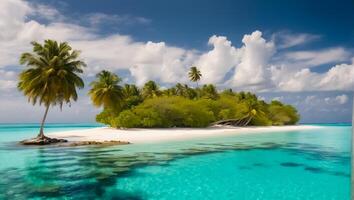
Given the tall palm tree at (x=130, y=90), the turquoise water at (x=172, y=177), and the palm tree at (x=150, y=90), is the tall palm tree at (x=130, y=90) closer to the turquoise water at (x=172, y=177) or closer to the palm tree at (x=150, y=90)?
the palm tree at (x=150, y=90)

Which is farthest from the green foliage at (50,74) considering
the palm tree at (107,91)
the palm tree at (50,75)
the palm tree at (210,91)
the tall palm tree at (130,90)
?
the palm tree at (210,91)

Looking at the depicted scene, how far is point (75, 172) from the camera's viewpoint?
1375 centimetres

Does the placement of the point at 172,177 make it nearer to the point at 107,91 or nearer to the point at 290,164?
the point at 290,164

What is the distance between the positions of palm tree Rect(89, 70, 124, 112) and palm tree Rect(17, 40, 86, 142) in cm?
1587

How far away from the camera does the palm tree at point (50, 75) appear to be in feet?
89.1

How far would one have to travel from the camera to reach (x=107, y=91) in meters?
44.6

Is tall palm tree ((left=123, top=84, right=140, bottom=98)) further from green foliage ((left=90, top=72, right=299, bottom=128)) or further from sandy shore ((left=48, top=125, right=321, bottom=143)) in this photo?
sandy shore ((left=48, top=125, right=321, bottom=143))

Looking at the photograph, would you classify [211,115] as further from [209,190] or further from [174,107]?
[209,190]

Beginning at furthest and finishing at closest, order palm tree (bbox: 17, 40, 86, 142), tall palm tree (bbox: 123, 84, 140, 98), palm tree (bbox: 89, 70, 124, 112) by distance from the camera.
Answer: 1. tall palm tree (bbox: 123, 84, 140, 98)
2. palm tree (bbox: 89, 70, 124, 112)
3. palm tree (bbox: 17, 40, 86, 142)

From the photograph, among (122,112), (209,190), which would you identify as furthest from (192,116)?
(209,190)

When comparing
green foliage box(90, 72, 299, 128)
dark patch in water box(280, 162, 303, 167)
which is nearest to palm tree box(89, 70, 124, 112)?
green foliage box(90, 72, 299, 128)

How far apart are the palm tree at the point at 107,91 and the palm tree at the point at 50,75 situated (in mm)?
15873

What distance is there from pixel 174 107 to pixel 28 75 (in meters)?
24.7

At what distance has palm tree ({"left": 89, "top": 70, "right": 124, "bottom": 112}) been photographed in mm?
44656
